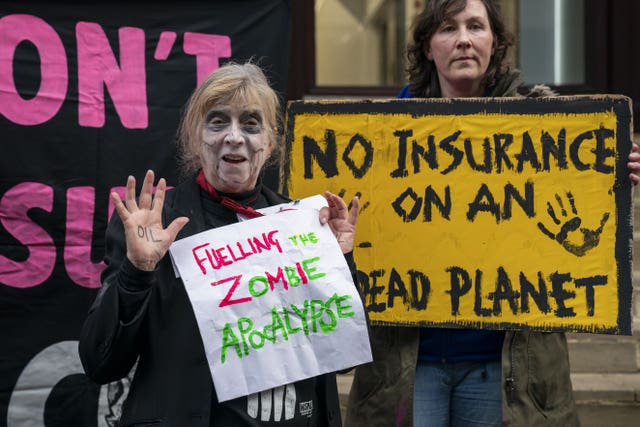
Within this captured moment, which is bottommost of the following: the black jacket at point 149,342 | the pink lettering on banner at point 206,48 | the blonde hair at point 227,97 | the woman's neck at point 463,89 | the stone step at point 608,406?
the stone step at point 608,406

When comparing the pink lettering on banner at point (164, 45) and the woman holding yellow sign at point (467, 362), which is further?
the pink lettering on banner at point (164, 45)

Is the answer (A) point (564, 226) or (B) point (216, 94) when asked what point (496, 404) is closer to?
(A) point (564, 226)

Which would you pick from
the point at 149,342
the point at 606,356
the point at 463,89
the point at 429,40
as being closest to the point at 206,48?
the point at 429,40

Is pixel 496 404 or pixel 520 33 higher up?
pixel 520 33

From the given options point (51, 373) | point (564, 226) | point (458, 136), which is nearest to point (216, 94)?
point (458, 136)

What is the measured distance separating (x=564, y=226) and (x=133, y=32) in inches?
76.4

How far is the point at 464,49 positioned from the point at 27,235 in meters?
1.88

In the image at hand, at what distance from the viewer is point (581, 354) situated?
14.3 ft

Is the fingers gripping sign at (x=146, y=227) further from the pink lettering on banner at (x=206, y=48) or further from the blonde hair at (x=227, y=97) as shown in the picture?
the pink lettering on banner at (x=206, y=48)

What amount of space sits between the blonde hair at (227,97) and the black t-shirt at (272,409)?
1.99ft

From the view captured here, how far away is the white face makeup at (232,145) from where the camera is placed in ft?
7.06

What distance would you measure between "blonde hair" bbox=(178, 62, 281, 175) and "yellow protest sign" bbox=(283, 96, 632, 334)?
48 centimetres

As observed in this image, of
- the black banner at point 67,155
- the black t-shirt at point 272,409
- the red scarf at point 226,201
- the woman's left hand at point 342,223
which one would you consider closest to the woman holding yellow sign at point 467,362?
the woman's left hand at point 342,223

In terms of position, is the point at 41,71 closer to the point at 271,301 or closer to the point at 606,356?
the point at 271,301
